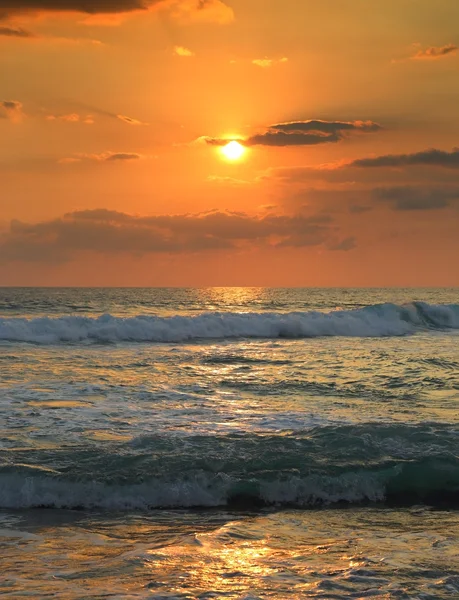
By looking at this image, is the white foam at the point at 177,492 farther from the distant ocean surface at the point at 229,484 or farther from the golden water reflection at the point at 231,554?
the golden water reflection at the point at 231,554

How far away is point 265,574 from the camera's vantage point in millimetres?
6824

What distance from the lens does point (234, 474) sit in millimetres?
10133

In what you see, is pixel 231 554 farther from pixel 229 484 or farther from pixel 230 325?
pixel 230 325

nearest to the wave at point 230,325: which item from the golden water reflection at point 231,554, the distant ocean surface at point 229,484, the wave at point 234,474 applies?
the distant ocean surface at point 229,484

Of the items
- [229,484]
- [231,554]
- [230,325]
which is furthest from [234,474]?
[230,325]

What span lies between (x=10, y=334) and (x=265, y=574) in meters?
28.0

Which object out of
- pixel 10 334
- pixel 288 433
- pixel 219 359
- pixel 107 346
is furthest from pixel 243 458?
pixel 10 334

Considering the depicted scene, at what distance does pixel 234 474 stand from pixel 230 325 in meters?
30.5

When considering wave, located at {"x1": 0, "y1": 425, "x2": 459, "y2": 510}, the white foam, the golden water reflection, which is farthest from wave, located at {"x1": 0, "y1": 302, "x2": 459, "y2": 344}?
the golden water reflection

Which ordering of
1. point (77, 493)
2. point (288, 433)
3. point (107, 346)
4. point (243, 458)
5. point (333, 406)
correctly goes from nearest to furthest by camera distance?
point (77, 493)
point (243, 458)
point (288, 433)
point (333, 406)
point (107, 346)

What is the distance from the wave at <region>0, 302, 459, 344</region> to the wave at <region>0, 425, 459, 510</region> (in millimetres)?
21771

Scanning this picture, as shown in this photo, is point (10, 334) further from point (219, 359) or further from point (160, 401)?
point (160, 401)

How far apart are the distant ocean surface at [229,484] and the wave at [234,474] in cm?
3

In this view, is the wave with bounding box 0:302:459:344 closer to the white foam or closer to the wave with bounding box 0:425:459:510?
the wave with bounding box 0:425:459:510
